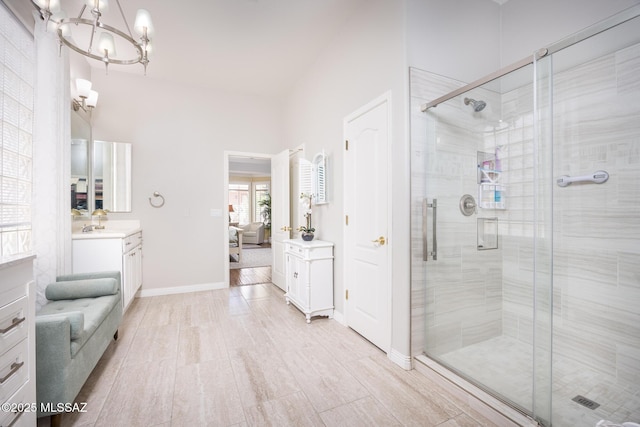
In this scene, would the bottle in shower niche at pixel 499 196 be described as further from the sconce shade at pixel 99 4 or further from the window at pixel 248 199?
the window at pixel 248 199

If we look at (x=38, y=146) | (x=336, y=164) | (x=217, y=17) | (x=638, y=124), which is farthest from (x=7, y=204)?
(x=638, y=124)

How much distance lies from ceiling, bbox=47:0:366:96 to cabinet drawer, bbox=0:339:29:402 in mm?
2894

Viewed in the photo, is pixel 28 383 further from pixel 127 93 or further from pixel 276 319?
pixel 127 93

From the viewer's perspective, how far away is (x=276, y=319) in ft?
10.5

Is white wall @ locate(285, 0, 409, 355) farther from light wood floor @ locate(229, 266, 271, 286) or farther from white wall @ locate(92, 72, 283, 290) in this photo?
light wood floor @ locate(229, 266, 271, 286)

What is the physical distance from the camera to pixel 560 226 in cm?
214

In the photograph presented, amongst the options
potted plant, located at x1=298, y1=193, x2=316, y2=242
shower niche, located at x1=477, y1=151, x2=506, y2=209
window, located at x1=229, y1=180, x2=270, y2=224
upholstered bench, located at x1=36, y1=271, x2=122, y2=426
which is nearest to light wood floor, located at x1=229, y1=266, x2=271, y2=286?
potted plant, located at x1=298, y1=193, x2=316, y2=242

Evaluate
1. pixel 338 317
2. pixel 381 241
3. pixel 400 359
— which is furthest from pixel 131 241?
pixel 400 359

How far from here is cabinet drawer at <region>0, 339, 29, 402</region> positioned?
1.15 meters

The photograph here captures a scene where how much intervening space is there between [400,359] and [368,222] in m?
1.15

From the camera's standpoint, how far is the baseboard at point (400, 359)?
2170 millimetres

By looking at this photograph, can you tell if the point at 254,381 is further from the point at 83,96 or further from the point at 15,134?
the point at 83,96

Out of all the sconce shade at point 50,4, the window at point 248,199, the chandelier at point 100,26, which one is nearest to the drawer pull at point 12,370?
the chandelier at point 100,26

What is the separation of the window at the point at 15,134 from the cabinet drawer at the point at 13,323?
956mm
